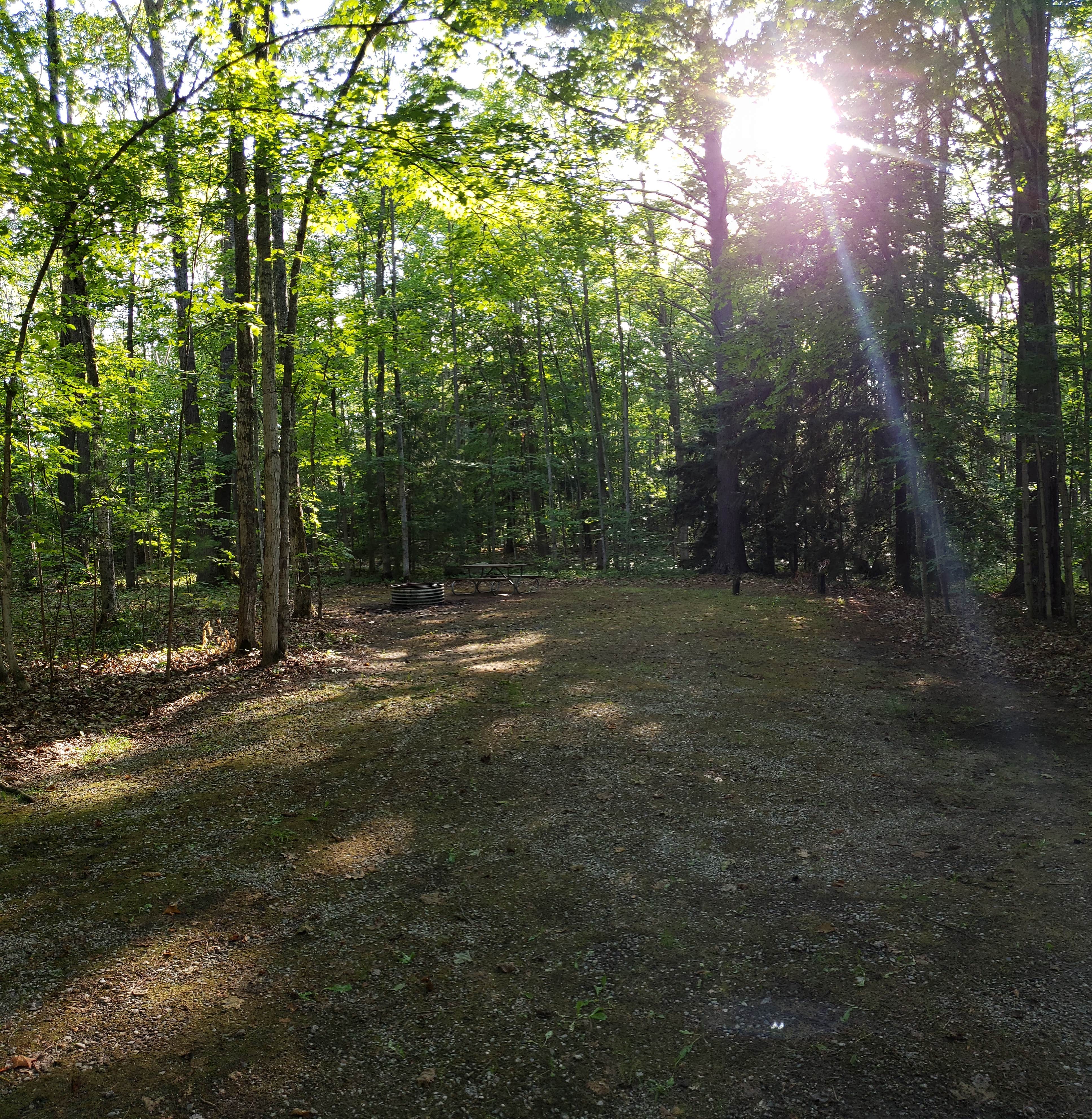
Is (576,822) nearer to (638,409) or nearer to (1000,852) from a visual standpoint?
(1000,852)

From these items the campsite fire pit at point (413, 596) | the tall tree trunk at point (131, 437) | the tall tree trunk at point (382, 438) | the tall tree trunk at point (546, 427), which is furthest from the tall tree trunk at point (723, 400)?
the tall tree trunk at point (131, 437)

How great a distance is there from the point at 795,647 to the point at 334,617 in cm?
836

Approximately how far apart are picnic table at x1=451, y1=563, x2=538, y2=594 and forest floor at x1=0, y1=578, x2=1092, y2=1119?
9.69m

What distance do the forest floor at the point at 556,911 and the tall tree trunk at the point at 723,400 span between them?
11.5 m

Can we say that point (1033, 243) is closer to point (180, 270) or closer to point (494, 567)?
point (494, 567)

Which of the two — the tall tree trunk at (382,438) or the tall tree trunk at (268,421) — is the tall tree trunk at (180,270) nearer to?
the tall tree trunk at (268,421)

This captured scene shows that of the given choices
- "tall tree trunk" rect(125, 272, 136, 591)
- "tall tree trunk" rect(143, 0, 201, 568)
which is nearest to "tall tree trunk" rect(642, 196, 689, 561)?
"tall tree trunk" rect(143, 0, 201, 568)

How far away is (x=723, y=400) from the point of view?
691 inches

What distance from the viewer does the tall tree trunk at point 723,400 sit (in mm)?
17516

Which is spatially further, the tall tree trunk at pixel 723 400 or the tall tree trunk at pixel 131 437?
the tall tree trunk at pixel 723 400

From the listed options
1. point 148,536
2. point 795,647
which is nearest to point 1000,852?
point 795,647

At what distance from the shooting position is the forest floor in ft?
8.36

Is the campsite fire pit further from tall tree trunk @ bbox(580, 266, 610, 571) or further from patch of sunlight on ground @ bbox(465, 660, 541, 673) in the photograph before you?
tall tree trunk @ bbox(580, 266, 610, 571)

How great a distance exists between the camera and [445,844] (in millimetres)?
4328
